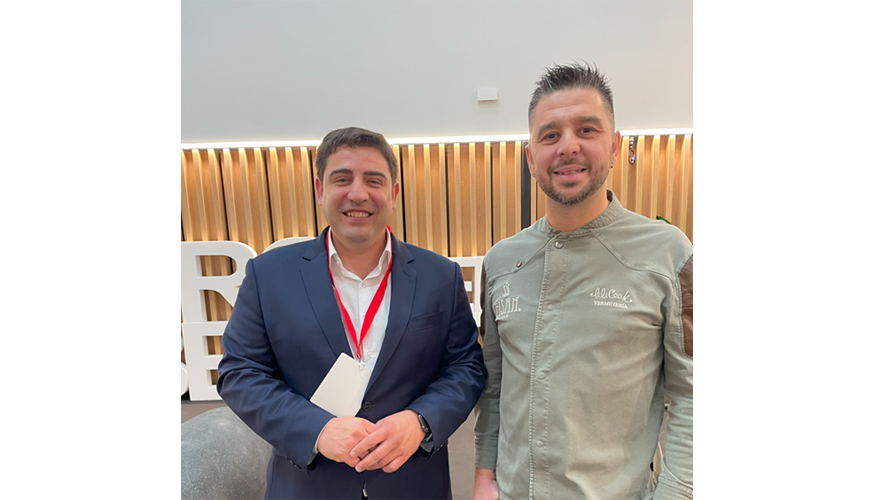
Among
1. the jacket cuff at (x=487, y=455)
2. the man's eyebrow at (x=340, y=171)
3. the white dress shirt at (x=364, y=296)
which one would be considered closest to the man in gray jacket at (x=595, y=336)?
the jacket cuff at (x=487, y=455)

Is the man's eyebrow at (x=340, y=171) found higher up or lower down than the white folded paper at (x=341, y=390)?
higher up

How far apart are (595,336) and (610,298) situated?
12 cm

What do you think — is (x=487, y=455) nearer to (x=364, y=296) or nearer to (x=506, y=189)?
(x=364, y=296)

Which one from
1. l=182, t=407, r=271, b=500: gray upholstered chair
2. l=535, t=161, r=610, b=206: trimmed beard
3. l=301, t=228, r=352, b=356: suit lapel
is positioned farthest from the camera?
l=182, t=407, r=271, b=500: gray upholstered chair

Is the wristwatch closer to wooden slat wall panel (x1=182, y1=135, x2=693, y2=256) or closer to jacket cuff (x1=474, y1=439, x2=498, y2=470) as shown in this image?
jacket cuff (x1=474, y1=439, x2=498, y2=470)

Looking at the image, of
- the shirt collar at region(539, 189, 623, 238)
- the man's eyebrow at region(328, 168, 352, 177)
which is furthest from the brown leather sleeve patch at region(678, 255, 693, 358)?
the man's eyebrow at region(328, 168, 352, 177)

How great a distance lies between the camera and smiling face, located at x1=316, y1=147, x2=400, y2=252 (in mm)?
1488

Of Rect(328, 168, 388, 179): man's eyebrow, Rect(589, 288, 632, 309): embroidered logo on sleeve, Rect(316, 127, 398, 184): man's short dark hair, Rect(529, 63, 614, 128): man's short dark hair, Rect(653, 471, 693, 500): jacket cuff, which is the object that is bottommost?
Rect(653, 471, 693, 500): jacket cuff

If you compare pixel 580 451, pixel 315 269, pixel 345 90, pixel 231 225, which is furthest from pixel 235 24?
pixel 580 451

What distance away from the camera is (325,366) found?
1.39 metres

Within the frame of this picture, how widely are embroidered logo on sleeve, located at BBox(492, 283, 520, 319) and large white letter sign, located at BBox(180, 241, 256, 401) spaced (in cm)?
364

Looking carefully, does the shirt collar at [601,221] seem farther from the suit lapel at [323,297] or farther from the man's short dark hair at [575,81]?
the suit lapel at [323,297]

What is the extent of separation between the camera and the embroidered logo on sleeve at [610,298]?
114 cm

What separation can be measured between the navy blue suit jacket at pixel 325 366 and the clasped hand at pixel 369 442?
0.06m
